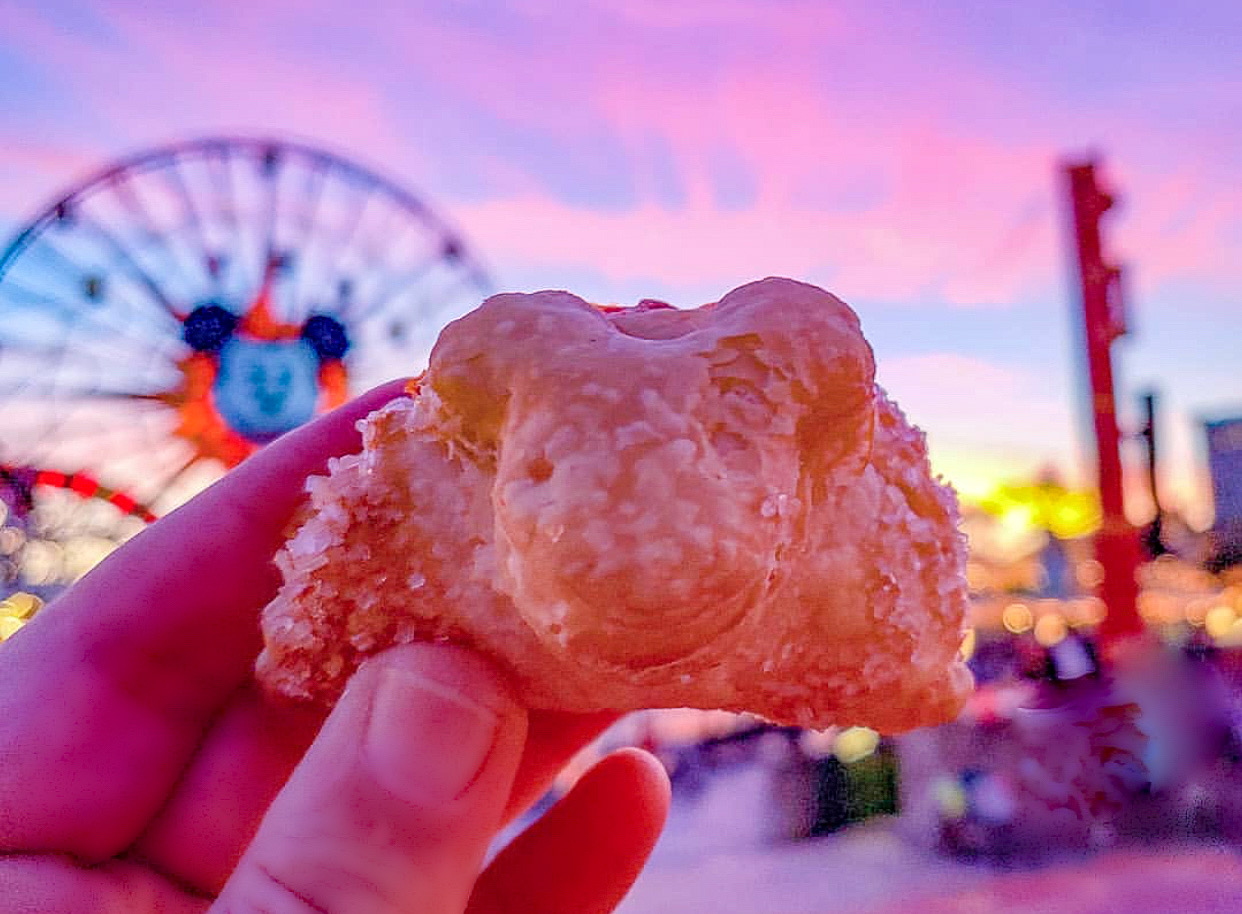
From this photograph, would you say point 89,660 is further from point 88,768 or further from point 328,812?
point 328,812

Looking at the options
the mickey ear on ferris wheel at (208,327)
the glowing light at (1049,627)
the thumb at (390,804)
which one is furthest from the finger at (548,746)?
the glowing light at (1049,627)

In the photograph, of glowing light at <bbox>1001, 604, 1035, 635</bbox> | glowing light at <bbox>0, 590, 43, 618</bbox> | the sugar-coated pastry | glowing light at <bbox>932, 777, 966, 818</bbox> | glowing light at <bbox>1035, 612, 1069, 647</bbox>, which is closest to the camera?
the sugar-coated pastry

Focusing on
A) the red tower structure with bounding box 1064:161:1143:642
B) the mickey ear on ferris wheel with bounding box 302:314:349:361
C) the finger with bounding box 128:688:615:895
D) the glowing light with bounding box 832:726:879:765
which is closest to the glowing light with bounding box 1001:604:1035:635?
the red tower structure with bounding box 1064:161:1143:642

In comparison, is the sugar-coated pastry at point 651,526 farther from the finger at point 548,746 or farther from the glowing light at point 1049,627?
the glowing light at point 1049,627

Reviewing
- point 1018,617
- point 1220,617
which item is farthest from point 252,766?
point 1220,617

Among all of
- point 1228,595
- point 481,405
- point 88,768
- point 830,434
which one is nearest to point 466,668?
point 481,405

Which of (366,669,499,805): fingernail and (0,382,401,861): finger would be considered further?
(0,382,401,861): finger

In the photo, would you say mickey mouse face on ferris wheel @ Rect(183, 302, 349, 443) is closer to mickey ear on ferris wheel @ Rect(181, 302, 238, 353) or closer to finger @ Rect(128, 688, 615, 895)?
mickey ear on ferris wheel @ Rect(181, 302, 238, 353)

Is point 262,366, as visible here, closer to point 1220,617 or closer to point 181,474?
point 181,474
